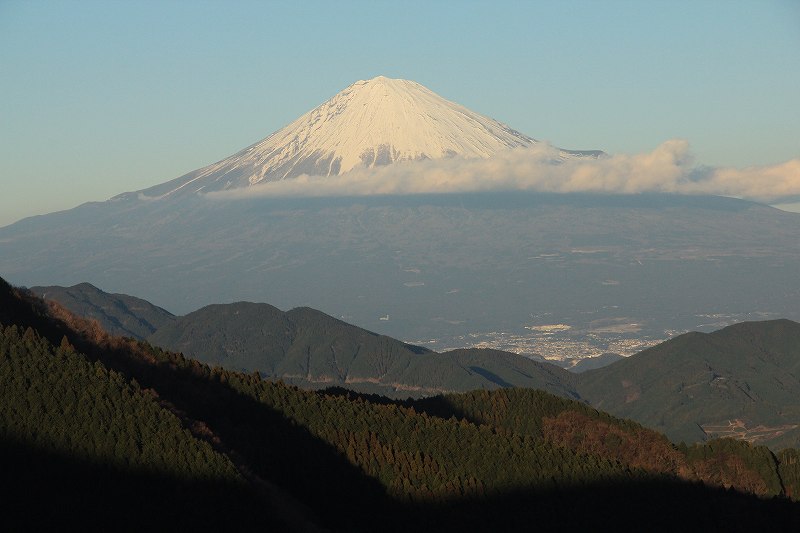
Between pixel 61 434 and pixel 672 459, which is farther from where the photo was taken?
pixel 672 459

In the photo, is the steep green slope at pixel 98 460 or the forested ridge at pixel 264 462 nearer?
the steep green slope at pixel 98 460

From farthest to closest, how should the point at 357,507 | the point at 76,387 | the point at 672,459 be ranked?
1. the point at 672,459
2. the point at 357,507
3. the point at 76,387

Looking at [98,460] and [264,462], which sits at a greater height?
[98,460]

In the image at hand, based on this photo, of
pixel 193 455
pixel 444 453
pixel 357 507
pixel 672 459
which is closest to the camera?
pixel 193 455

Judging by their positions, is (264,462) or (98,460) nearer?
(98,460)

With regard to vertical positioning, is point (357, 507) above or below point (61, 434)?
below

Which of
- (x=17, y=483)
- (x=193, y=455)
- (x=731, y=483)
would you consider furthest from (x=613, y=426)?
(x=17, y=483)

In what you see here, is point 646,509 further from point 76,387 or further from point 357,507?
point 76,387

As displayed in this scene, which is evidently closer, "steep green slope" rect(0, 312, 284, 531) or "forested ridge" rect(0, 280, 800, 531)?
"steep green slope" rect(0, 312, 284, 531)
